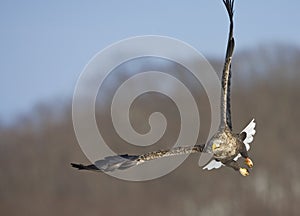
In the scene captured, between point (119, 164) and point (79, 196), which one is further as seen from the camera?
point (79, 196)

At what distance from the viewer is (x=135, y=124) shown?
1137 inches

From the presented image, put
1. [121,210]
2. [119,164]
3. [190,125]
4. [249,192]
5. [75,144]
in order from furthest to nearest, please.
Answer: [75,144] → [249,192] → [121,210] → [190,125] → [119,164]

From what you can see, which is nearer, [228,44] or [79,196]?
[228,44]

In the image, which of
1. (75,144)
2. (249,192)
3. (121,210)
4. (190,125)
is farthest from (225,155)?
(75,144)

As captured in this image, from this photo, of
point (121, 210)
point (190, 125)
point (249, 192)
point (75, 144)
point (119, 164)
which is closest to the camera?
point (119, 164)

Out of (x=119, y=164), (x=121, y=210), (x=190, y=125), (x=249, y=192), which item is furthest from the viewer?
(x=249, y=192)

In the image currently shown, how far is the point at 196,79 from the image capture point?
103 feet

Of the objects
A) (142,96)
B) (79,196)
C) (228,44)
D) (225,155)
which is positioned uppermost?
(228,44)

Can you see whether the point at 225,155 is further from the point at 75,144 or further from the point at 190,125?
the point at 75,144

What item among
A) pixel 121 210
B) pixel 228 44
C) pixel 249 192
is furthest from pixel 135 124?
pixel 228 44

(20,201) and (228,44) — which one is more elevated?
(228,44)

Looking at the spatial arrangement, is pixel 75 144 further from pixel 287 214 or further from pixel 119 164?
pixel 119 164

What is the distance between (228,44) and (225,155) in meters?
1.17

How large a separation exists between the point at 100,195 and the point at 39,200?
249cm
